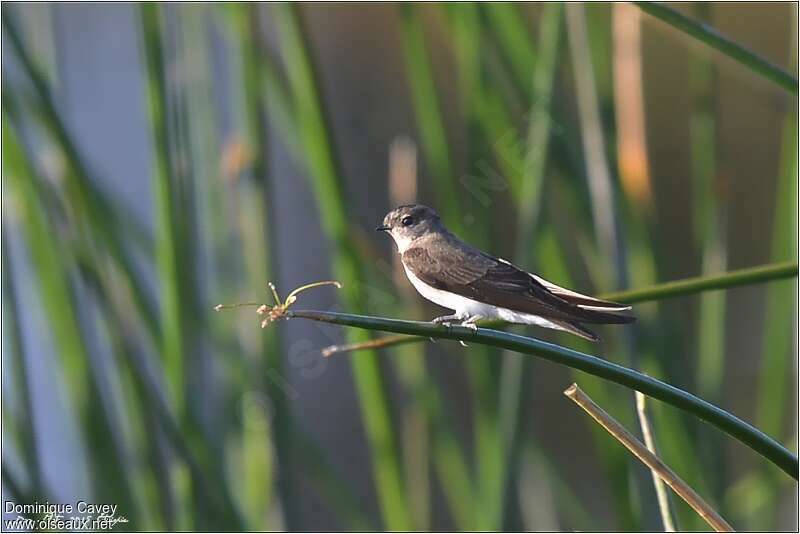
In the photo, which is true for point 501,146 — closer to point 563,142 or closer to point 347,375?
point 563,142

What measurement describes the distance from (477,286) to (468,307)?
0.9 inches

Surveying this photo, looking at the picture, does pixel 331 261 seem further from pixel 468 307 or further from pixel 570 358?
pixel 570 358

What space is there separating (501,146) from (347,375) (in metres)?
1.21

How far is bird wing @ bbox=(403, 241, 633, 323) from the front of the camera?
1.94ft

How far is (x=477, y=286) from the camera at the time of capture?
70 cm

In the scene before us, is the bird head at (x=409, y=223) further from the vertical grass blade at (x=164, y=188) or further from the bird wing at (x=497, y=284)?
the vertical grass blade at (x=164, y=188)

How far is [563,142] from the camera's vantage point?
1202mm

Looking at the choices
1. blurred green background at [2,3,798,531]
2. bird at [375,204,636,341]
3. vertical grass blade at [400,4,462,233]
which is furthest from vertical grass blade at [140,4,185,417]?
bird at [375,204,636,341]

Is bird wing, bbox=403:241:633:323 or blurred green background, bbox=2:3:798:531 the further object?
blurred green background, bbox=2:3:798:531

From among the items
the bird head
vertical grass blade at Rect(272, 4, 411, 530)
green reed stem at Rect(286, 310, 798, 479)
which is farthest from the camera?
vertical grass blade at Rect(272, 4, 411, 530)

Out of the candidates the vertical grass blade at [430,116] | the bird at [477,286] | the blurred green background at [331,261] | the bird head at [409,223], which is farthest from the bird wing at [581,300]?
the vertical grass blade at [430,116]

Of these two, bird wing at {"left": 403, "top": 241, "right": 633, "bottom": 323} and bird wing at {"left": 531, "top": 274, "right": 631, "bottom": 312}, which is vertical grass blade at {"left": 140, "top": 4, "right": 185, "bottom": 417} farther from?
bird wing at {"left": 531, "top": 274, "right": 631, "bottom": 312}

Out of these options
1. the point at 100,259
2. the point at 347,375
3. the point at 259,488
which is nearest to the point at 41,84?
the point at 100,259

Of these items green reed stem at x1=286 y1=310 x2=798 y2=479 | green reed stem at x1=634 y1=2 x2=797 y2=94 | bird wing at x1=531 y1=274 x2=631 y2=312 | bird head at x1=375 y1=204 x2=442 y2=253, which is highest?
green reed stem at x1=634 y1=2 x2=797 y2=94
